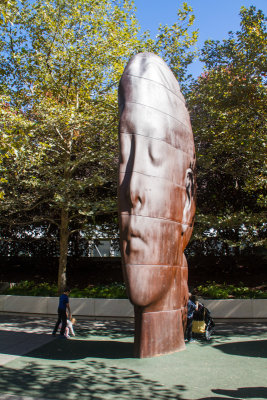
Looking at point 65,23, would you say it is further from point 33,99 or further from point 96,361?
point 96,361

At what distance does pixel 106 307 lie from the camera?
41.6 ft

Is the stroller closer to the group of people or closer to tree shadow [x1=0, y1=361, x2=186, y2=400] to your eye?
the group of people

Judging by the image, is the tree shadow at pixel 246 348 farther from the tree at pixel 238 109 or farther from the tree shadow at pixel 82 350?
the tree at pixel 238 109

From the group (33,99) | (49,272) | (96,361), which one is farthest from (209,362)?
(49,272)

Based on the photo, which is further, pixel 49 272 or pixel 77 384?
pixel 49 272

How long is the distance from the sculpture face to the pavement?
1.15 meters

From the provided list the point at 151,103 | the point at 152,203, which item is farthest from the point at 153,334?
the point at 151,103

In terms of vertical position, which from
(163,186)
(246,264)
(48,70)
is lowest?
(246,264)

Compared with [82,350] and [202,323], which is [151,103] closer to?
[82,350]

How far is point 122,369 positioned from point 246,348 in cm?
332

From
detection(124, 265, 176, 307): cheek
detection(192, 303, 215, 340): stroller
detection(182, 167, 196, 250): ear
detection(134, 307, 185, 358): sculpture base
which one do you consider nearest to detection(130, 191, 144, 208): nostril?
detection(124, 265, 176, 307): cheek

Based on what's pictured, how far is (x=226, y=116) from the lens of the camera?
13930mm

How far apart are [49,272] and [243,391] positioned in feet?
52.8

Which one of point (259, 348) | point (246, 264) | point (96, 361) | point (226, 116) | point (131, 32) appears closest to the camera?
point (96, 361)
